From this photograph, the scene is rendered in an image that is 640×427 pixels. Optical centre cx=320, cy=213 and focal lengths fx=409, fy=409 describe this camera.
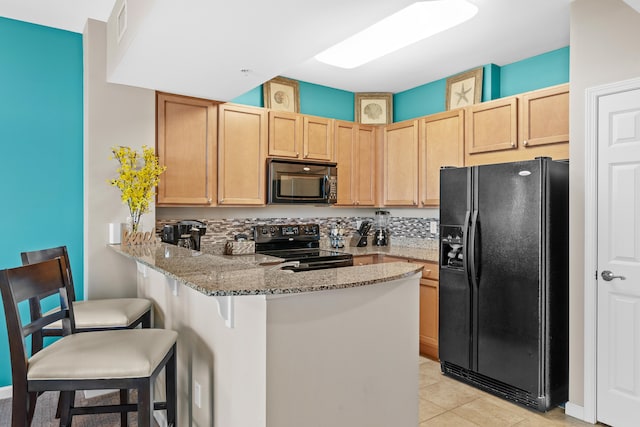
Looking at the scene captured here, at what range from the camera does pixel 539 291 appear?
8.81 ft

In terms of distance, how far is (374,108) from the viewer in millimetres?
4754

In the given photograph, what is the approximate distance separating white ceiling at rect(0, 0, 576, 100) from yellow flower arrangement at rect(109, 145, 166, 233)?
1.75 feet

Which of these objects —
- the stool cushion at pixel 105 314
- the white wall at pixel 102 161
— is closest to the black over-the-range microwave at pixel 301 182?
the white wall at pixel 102 161

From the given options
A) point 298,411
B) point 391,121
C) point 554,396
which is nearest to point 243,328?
point 298,411

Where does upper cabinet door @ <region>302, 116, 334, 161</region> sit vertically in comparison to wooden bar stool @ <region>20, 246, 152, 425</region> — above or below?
above

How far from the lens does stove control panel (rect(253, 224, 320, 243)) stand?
405 cm

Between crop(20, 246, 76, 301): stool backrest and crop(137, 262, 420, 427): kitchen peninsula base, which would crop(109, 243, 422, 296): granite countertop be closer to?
crop(137, 262, 420, 427): kitchen peninsula base

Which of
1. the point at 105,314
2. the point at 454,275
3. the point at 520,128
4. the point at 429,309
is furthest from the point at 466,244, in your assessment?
the point at 105,314

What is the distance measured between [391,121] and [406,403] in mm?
3529

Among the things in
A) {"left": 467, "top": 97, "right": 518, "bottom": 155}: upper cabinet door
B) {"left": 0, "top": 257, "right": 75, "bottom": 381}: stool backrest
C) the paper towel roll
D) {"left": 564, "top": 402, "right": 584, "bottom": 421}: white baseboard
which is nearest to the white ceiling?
{"left": 467, "top": 97, "right": 518, "bottom": 155}: upper cabinet door

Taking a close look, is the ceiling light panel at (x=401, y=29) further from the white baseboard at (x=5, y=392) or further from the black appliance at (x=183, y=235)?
the white baseboard at (x=5, y=392)

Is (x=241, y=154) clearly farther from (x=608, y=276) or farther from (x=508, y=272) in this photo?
(x=608, y=276)

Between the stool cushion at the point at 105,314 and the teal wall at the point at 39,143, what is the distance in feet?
3.32

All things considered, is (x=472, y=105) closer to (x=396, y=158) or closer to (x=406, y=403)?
(x=396, y=158)
